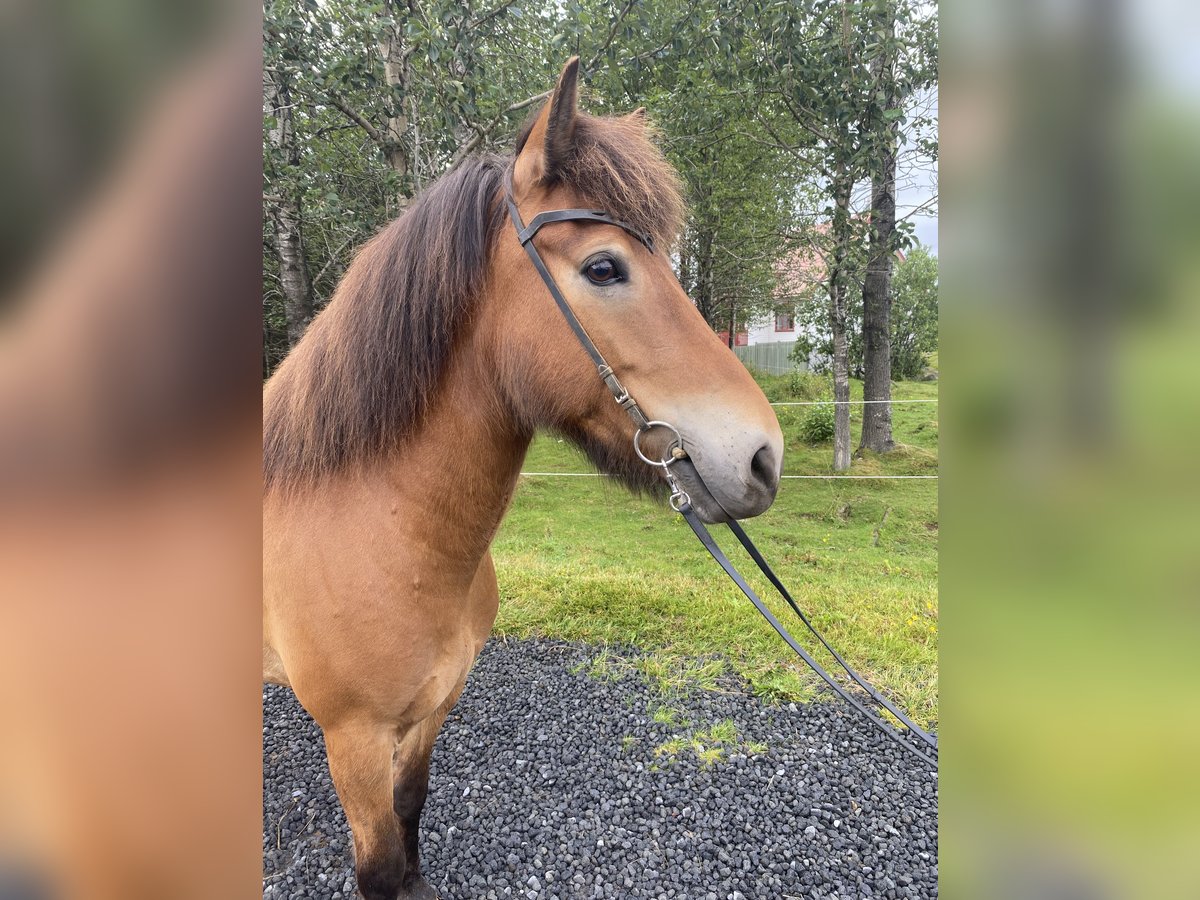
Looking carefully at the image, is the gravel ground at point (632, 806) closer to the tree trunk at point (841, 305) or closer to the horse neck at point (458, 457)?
the horse neck at point (458, 457)

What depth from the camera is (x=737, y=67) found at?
3480 millimetres

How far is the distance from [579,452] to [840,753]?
222cm

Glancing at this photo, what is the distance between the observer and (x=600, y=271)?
1286 millimetres

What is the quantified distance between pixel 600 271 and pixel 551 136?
33 centimetres

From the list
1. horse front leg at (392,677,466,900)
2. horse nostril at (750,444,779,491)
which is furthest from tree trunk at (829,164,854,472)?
horse front leg at (392,677,466,900)

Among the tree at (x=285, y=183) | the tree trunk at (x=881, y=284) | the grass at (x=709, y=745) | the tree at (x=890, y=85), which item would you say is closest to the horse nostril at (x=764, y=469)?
the grass at (x=709, y=745)

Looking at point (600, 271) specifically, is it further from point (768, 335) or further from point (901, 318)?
point (768, 335)

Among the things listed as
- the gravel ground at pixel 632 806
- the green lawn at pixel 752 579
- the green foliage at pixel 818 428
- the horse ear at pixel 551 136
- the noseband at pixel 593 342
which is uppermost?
the horse ear at pixel 551 136

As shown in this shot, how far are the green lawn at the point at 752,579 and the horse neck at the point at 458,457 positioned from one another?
333mm

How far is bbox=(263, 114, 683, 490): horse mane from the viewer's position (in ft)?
4.43

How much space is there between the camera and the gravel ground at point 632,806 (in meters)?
2.14

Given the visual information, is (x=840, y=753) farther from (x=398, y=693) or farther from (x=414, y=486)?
(x=414, y=486)
